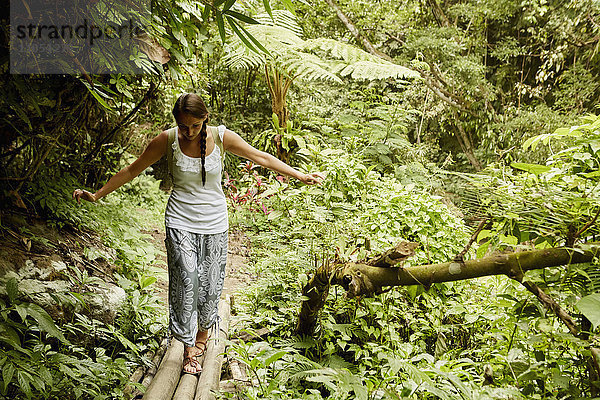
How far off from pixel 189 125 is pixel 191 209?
487 mm

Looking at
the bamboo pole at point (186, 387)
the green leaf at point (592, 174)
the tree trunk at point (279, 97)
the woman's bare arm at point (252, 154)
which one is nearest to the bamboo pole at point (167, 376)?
the bamboo pole at point (186, 387)

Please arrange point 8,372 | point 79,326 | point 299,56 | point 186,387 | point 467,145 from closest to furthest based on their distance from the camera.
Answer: point 8,372, point 186,387, point 79,326, point 299,56, point 467,145

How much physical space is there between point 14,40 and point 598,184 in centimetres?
252

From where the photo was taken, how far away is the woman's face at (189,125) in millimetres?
2223

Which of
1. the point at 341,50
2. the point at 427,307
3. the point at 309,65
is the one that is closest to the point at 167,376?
the point at 427,307

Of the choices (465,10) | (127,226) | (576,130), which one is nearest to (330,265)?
(576,130)

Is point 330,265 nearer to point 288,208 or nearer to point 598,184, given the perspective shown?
point 598,184

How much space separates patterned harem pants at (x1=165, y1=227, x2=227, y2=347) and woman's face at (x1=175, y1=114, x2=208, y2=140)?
0.55 metres

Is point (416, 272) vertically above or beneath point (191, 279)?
above

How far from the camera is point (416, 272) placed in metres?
1.80

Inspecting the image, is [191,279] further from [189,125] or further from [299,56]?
[299,56]

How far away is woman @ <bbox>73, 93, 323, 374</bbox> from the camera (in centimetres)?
238

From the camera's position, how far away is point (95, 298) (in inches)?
99.9

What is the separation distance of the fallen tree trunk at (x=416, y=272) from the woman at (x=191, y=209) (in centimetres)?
62
